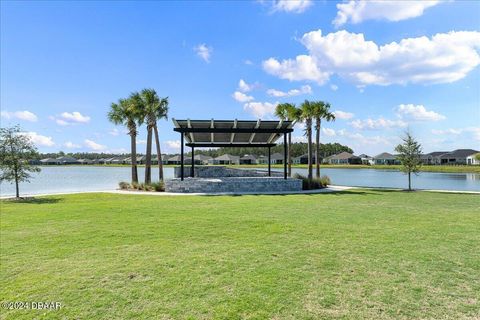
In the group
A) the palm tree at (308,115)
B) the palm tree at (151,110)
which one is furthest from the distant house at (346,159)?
the palm tree at (151,110)

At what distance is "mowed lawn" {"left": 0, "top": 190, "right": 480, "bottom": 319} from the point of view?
3.56 metres

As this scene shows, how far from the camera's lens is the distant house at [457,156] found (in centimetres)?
8238

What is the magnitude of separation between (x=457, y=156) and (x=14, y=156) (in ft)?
309

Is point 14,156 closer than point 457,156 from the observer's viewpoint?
Yes

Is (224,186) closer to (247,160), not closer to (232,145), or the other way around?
(232,145)

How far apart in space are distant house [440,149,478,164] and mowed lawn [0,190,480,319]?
8922 cm

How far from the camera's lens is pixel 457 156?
8344 cm

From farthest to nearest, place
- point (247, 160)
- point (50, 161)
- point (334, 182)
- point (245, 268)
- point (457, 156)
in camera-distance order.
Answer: point (50, 161) → point (247, 160) → point (457, 156) → point (334, 182) → point (245, 268)

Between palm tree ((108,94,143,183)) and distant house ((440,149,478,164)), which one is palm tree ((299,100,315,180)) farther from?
distant house ((440,149,478,164))

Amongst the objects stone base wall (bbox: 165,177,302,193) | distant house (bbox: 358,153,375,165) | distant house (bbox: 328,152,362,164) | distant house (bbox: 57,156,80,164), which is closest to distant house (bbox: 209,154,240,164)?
distant house (bbox: 328,152,362,164)

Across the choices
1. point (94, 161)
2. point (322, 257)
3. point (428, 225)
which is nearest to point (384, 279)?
point (322, 257)

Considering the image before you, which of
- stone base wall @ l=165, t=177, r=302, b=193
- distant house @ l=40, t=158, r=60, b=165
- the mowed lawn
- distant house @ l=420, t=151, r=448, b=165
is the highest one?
distant house @ l=40, t=158, r=60, b=165

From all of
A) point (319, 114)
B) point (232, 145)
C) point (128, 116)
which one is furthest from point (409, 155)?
point (128, 116)

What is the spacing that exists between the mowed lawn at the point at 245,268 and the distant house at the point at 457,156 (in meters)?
89.2
